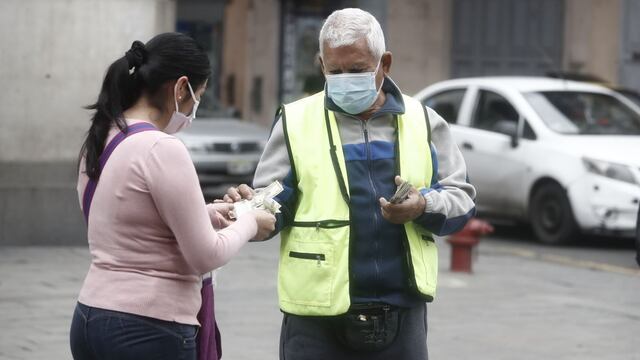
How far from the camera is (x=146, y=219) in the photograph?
385cm

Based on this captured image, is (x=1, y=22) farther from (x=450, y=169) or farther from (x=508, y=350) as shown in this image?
(x=450, y=169)

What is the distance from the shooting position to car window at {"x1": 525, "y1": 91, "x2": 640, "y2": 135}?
14312 mm

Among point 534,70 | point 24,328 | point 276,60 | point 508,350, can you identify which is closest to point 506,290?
point 508,350

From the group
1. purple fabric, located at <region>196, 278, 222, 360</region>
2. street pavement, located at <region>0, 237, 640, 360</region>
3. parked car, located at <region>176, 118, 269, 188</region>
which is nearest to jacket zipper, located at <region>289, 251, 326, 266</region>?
purple fabric, located at <region>196, 278, 222, 360</region>

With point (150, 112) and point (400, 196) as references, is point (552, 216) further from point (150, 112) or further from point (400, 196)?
point (150, 112)

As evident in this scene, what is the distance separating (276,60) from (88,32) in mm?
14583

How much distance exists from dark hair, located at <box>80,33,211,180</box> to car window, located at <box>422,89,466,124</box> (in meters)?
11.4

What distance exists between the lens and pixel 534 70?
25.3 m

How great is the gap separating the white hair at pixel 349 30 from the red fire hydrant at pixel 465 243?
6.97 m

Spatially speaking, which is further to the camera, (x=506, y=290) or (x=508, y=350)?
(x=506, y=290)

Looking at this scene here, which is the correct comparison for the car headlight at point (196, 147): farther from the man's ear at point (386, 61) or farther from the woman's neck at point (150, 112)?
the woman's neck at point (150, 112)

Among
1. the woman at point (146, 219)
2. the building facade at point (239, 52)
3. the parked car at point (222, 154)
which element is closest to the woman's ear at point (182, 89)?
the woman at point (146, 219)

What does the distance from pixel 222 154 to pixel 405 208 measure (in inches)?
552

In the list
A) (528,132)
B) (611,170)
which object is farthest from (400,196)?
(528,132)
